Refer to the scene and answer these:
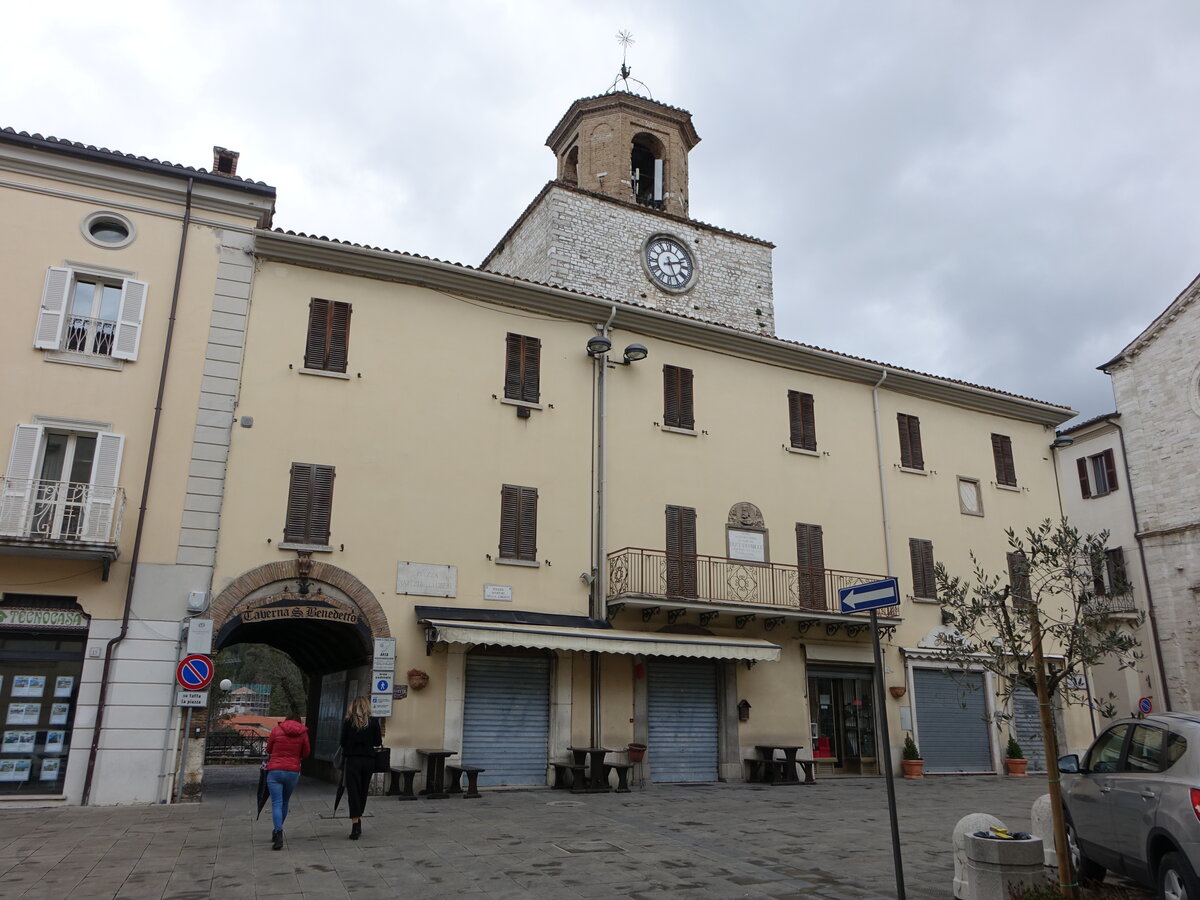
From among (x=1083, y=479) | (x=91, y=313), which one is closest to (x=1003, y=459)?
(x=1083, y=479)

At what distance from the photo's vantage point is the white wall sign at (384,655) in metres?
14.9

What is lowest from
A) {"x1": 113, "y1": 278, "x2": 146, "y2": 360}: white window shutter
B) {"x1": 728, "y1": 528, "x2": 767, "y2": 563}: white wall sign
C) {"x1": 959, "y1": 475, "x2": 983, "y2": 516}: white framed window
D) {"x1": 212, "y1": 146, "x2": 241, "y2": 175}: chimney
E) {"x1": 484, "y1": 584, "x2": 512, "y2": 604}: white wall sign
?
{"x1": 484, "y1": 584, "x2": 512, "y2": 604}: white wall sign

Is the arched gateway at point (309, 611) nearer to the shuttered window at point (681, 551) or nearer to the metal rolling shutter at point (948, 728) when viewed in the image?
the shuttered window at point (681, 551)

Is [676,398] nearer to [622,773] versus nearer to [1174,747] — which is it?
[622,773]

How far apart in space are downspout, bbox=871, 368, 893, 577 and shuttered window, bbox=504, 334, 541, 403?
8.97 metres

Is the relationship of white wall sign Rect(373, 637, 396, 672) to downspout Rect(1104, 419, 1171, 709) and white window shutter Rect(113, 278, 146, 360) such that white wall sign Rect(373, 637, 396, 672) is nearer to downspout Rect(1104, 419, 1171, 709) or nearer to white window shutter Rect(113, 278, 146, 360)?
white window shutter Rect(113, 278, 146, 360)

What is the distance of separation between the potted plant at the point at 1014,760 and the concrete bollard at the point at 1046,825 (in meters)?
13.3

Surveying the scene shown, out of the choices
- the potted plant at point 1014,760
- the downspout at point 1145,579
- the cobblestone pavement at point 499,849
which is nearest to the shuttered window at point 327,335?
the cobblestone pavement at point 499,849

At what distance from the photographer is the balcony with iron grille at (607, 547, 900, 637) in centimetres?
1736

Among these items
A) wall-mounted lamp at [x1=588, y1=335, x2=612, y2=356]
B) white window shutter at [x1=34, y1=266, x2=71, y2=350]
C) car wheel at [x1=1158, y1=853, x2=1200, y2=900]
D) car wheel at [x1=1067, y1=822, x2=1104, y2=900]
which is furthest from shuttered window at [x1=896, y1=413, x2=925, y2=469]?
white window shutter at [x1=34, y1=266, x2=71, y2=350]

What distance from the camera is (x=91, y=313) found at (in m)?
14.9

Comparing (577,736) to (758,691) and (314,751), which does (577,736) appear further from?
(314,751)

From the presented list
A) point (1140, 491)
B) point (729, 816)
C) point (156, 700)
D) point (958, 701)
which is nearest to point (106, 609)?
point (156, 700)

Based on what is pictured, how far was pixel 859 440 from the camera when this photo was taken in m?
21.4
